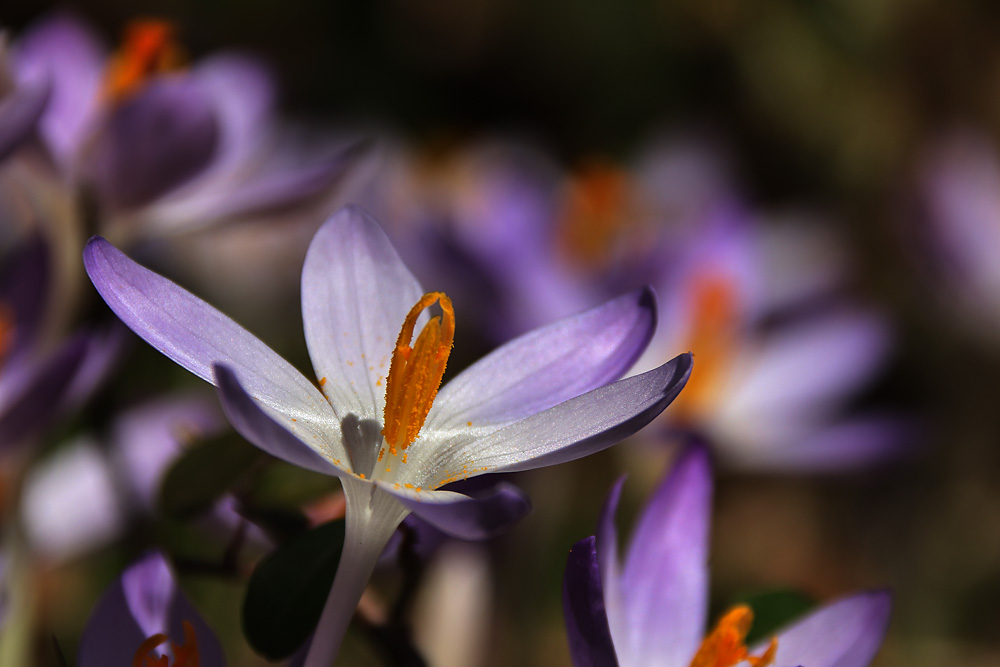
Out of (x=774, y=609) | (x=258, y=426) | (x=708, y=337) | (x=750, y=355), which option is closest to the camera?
(x=258, y=426)

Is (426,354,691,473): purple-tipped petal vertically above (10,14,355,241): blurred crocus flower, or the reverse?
(10,14,355,241): blurred crocus flower

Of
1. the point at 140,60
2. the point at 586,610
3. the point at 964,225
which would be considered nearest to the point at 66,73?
the point at 140,60

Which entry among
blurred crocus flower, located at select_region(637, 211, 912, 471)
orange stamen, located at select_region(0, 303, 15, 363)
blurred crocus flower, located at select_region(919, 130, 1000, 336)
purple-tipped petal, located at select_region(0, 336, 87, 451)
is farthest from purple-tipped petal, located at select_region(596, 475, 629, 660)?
blurred crocus flower, located at select_region(919, 130, 1000, 336)

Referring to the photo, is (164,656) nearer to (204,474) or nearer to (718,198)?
(204,474)

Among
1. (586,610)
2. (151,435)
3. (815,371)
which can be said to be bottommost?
(815,371)

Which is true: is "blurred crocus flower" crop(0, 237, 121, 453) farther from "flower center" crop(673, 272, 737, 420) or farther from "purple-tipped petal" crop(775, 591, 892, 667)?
"flower center" crop(673, 272, 737, 420)

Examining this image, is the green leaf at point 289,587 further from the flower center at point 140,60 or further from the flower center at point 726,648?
the flower center at point 140,60
